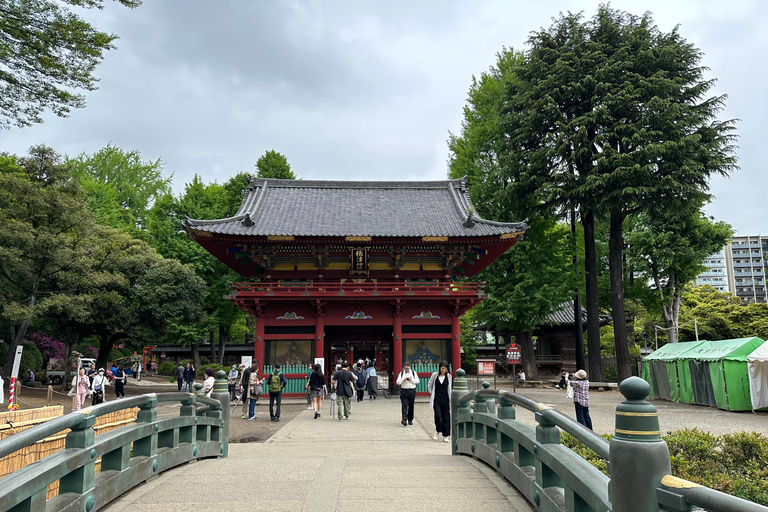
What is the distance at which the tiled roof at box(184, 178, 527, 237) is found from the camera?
23797mm

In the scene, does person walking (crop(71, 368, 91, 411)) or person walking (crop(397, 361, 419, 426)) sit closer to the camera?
person walking (crop(397, 361, 419, 426))

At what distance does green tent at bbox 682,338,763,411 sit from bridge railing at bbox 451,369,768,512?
1587cm

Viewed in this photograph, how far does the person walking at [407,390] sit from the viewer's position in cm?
1334

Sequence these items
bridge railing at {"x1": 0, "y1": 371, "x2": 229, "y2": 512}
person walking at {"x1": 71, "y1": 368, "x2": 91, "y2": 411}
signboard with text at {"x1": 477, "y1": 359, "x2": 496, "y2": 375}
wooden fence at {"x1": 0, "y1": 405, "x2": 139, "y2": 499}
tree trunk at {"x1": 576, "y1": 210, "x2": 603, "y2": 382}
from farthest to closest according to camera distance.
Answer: tree trunk at {"x1": 576, "y1": 210, "x2": 603, "y2": 382} < signboard with text at {"x1": 477, "y1": 359, "x2": 496, "y2": 375} < person walking at {"x1": 71, "y1": 368, "x2": 91, "y2": 411} < wooden fence at {"x1": 0, "y1": 405, "x2": 139, "y2": 499} < bridge railing at {"x1": 0, "y1": 371, "x2": 229, "y2": 512}

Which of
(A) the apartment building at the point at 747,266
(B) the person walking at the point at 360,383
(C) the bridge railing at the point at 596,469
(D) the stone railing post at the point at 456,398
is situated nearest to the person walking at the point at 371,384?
(B) the person walking at the point at 360,383

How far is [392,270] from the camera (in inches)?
982

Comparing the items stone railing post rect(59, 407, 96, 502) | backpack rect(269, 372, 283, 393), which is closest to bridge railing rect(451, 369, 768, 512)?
stone railing post rect(59, 407, 96, 502)

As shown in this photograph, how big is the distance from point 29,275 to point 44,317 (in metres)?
4.34

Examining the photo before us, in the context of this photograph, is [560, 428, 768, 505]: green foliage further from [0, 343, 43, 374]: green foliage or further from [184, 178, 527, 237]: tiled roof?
[0, 343, 43, 374]: green foliage

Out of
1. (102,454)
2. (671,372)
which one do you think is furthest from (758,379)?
(102,454)

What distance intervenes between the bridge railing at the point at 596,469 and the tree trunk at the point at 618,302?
2191 cm

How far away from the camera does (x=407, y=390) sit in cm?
1378

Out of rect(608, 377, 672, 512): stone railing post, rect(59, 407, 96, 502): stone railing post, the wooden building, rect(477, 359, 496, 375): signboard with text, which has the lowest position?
rect(477, 359, 496, 375): signboard with text

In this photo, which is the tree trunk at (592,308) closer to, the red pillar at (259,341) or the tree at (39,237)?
the red pillar at (259,341)
